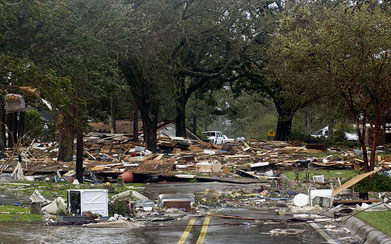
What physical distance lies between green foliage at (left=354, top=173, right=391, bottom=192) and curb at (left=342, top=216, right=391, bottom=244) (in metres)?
7.70

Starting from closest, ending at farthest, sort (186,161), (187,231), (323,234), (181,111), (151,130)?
(323,234)
(187,231)
(186,161)
(151,130)
(181,111)

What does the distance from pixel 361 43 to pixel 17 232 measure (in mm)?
13271

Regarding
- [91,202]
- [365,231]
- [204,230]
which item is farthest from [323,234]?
[91,202]

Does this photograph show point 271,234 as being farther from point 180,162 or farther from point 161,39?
point 161,39

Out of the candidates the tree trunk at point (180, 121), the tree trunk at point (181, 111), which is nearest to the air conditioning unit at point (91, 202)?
the tree trunk at point (181, 111)

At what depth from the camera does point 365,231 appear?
12.2 metres

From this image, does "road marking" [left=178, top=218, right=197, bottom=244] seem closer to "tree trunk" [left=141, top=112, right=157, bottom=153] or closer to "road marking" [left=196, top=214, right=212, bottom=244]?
"road marking" [left=196, top=214, right=212, bottom=244]

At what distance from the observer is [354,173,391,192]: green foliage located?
21859 millimetres

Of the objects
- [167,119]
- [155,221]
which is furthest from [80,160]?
[167,119]

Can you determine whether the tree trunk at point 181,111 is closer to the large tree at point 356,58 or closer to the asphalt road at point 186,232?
the large tree at point 356,58

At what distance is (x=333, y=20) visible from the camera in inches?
896

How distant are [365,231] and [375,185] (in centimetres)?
1036

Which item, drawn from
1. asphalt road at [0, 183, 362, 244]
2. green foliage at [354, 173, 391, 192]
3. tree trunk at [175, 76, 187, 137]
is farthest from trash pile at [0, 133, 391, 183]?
asphalt road at [0, 183, 362, 244]

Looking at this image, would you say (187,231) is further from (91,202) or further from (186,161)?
(186,161)
